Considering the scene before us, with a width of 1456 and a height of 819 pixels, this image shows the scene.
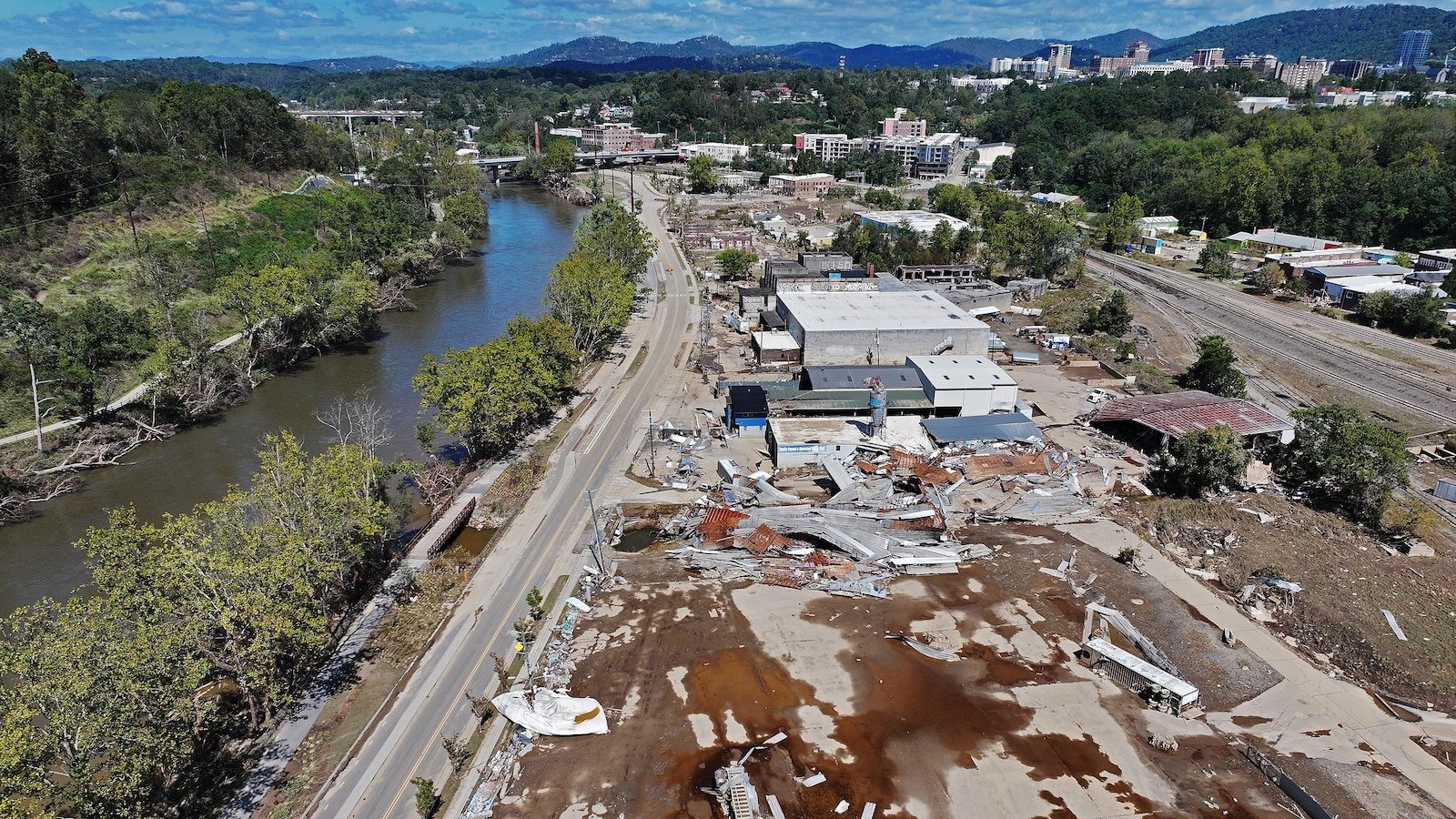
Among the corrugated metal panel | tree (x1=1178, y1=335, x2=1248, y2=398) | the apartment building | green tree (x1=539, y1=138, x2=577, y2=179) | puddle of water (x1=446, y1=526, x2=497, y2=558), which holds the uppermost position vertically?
the apartment building

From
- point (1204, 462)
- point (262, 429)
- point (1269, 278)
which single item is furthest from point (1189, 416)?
point (262, 429)

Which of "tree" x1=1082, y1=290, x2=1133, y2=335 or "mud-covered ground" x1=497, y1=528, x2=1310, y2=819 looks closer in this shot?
"mud-covered ground" x1=497, y1=528, x2=1310, y2=819

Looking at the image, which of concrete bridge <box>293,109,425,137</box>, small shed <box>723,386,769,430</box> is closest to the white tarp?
small shed <box>723,386,769,430</box>

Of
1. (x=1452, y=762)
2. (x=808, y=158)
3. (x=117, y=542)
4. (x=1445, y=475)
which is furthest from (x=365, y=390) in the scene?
(x=808, y=158)

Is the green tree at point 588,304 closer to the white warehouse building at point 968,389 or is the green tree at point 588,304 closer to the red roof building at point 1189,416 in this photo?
the white warehouse building at point 968,389

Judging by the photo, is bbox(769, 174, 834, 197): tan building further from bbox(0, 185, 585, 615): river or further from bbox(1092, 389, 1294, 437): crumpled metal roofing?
bbox(1092, 389, 1294, 437): crumpled metal roofing

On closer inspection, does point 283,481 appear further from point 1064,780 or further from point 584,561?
point 1064,780
